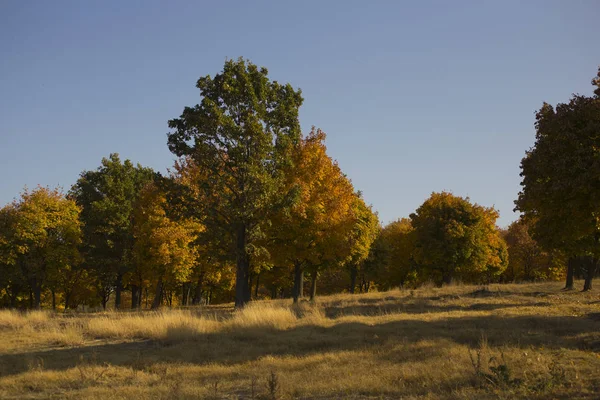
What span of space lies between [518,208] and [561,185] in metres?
5.83

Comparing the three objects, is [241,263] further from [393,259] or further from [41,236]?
[393,259]

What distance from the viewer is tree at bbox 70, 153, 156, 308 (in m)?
39.4

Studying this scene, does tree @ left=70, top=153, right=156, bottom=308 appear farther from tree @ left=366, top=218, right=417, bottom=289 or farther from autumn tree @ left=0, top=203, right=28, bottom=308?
tree @ left=366, top=218, right=417, bottom=289

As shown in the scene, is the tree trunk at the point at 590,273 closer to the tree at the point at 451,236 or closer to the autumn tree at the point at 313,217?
the tree at the point at 451,236

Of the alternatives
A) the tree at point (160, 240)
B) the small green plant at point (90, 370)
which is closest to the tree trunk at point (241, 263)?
the tree at point (160, 240)

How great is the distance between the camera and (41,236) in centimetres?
3562

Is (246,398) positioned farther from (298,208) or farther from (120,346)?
(298,208)

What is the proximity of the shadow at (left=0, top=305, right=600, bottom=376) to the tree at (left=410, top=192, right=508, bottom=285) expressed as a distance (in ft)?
95.3

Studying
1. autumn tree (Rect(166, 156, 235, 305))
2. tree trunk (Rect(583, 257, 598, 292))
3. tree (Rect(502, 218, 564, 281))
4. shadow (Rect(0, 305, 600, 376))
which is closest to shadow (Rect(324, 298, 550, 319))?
shadow (Rect(0, 305, 600, 376))

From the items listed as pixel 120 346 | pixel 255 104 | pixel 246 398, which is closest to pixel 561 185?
pixel 255 104

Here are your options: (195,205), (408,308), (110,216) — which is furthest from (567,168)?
(110,216)

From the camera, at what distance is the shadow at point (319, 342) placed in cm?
1280

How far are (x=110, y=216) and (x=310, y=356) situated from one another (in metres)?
32.3

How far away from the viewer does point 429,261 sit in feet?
160
